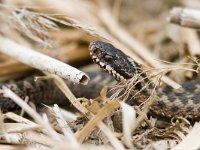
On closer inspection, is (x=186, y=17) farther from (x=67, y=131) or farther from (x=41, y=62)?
(x=67, y=131)

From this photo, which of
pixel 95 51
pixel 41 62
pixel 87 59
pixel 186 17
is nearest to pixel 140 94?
pixel 95 51

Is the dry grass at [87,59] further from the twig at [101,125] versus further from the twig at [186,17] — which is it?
the twig at [186,17]

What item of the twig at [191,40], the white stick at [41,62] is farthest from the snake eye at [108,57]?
the twig at [191,40]

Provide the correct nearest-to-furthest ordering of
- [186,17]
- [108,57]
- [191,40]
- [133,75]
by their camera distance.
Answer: [133,75] < [108,57] < [186,17] < [191,40]

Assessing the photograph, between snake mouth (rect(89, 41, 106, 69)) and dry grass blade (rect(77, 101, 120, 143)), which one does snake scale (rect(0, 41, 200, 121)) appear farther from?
dry grass blade (rect(77, 101, 120, 143))

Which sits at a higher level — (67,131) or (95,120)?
(95,120)

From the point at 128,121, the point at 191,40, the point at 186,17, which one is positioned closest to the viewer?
the point at 128,121

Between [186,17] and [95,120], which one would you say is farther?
[186,17]
